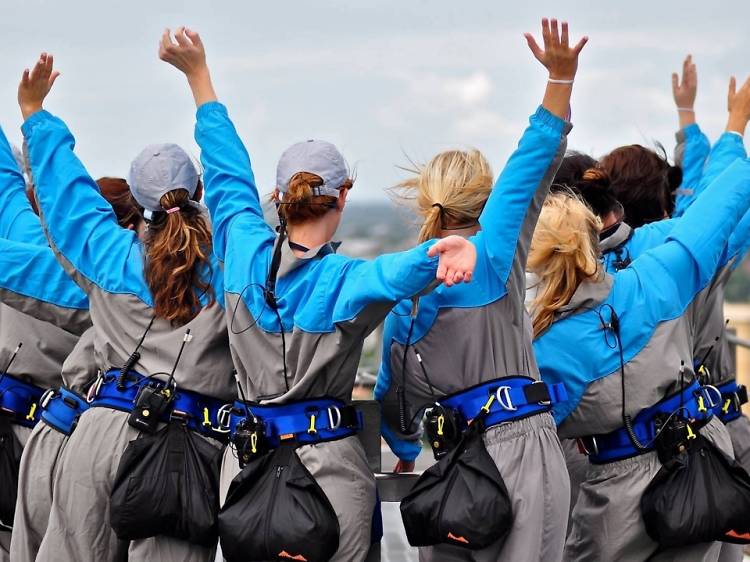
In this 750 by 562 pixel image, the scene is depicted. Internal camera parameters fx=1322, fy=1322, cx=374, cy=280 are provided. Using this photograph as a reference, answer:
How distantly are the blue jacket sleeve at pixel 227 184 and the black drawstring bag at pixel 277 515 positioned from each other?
0.68m

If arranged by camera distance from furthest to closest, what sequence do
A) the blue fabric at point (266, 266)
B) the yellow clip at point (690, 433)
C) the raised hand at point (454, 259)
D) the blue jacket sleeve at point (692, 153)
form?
1. the blue jacket sleeve at point (692, 153)
2. the yellow clip at point (690, 433)
3. the blue fabric at point (266, 266)
4. the raised hand at point (454, 259)

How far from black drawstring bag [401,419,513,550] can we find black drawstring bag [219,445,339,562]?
0.83ft

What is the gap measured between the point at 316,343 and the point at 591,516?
3.94ft

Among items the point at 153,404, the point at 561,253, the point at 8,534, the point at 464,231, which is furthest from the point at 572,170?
the point at 8,534

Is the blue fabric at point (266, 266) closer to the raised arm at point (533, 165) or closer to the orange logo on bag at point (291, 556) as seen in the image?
the raised arm at point (533, 165)

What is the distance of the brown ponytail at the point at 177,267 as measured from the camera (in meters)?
4.37

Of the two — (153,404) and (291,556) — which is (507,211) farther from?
(153,404)

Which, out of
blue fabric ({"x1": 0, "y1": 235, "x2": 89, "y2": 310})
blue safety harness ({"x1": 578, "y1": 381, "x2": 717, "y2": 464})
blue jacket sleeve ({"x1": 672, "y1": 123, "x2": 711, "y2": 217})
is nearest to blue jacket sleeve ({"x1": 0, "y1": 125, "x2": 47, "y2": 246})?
blue fabric ({"x1": 0, "y1": 235, "x2": 89, "y2": 310})

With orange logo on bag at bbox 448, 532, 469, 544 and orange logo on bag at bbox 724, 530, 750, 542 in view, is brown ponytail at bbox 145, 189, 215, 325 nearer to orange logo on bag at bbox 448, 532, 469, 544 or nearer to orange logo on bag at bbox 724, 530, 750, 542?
orange logo on bag at bbox 448, 532, 469, 544

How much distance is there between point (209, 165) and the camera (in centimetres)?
430

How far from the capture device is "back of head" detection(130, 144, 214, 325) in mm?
4375

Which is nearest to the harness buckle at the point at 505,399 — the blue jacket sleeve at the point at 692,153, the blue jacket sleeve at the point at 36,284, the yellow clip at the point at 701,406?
the yellow clip at the point at 701,406

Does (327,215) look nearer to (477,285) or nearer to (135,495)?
(477,285)

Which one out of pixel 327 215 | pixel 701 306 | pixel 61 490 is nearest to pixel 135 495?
pixel 61 490
